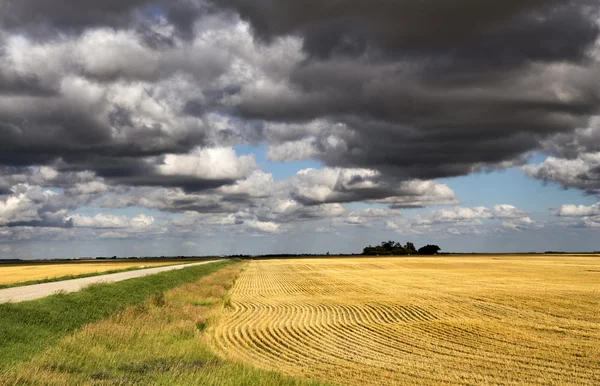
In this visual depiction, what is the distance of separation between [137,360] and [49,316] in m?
6.27

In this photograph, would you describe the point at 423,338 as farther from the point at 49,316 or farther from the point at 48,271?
the point at 48,271

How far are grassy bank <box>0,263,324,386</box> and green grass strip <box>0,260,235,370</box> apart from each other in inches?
22.5

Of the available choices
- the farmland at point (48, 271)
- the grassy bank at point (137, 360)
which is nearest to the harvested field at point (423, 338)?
the grassy bank at point (137, 360)

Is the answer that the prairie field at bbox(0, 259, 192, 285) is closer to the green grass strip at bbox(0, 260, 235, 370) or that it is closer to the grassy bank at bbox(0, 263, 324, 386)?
the green grass strip at bbox(0, 260, 235, 370)

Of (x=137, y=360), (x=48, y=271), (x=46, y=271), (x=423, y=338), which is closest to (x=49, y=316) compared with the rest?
(x=137, y=360)

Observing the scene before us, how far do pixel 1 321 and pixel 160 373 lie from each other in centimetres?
697

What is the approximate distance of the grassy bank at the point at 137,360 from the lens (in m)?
13.0

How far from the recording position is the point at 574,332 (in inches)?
828

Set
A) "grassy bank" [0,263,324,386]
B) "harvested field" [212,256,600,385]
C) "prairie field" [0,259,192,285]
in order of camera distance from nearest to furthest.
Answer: "grassy bank" [0,263,324,386]
"harvested field" [212,256,600,385]
"prairie field" [0,259,192,285]

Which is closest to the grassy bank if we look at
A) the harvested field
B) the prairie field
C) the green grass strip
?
the green grass strip

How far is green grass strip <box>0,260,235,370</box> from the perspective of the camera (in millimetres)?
15750

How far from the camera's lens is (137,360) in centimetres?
1580

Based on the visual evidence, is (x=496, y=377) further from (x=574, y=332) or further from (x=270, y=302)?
(x=270, y=302)

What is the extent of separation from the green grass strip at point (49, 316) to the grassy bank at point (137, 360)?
0.57 metres
